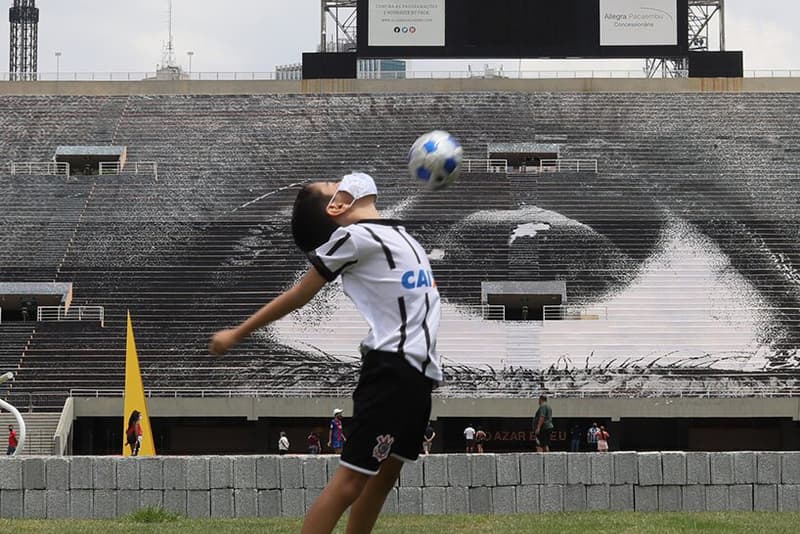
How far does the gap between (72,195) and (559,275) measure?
629 inches

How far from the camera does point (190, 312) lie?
39719 mm

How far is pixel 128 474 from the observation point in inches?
518

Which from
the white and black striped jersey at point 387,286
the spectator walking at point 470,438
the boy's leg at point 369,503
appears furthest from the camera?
the spectator walking at point 470,438

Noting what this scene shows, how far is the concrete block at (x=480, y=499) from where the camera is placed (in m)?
13.2

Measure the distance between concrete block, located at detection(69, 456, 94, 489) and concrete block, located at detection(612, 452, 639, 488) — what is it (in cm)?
456

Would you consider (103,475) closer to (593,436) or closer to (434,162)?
(434,162)

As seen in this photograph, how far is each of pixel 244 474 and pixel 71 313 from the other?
27.8 meters

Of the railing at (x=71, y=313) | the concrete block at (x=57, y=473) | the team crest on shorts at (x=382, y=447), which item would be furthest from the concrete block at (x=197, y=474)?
the railing at (x=71, y=313)

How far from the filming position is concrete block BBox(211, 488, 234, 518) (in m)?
12.9

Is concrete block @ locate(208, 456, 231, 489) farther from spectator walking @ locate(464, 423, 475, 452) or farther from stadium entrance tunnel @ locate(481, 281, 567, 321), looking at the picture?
stadium entrance tunnel @ locate(481, 281, 567, 321)

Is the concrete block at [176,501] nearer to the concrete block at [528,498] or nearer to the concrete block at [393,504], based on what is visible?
the concrete block at [393,504]

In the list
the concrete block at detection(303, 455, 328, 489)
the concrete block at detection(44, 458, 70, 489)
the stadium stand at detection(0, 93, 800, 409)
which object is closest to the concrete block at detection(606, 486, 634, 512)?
the concrete block at detection(303, 455, 328, 489)

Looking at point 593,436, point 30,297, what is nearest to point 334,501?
point 593,436

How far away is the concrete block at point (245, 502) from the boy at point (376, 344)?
6.50 metres
